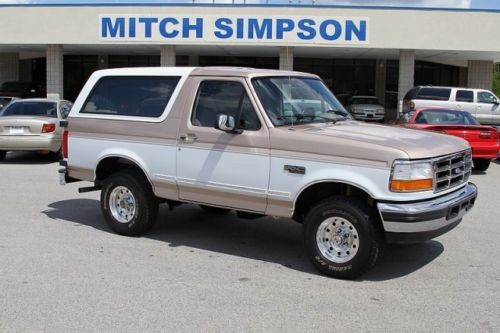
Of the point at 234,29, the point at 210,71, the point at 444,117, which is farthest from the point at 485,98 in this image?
the point at 210,71

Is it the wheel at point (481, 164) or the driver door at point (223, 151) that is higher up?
the driver door at point (223, 151)

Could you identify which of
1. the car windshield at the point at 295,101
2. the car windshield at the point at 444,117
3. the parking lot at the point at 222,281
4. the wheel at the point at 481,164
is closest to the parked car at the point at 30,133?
the parking lot at the point at 222,281

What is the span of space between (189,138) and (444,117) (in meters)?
10.1

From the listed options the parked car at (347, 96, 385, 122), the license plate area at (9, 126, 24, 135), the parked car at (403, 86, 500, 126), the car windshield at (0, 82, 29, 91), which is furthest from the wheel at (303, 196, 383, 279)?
the car windshield at (0, 82, 29, 91)

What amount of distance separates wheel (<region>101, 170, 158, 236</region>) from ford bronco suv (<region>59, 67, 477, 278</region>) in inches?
0.5

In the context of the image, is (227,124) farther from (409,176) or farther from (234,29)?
(234,29)

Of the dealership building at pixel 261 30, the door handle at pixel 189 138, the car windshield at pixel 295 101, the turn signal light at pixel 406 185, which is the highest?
the dealership building at pixel 261 30

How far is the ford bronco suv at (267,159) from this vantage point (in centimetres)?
539

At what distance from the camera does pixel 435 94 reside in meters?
23.2

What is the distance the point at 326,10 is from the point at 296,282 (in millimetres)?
22428

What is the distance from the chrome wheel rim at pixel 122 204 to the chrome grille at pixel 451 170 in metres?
3.60

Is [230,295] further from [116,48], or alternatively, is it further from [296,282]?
[116,48]

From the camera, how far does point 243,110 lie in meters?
6.20

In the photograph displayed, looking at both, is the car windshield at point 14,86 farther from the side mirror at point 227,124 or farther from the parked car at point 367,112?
the side mirror at point 227,124
